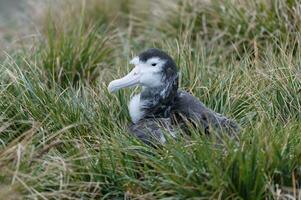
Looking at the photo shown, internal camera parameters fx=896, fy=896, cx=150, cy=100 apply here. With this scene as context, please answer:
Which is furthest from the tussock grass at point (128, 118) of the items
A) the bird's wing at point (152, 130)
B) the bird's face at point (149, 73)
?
the bird's face at point (149, 73)

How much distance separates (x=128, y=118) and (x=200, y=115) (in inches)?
26.8

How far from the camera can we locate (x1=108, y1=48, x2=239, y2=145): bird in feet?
16.5

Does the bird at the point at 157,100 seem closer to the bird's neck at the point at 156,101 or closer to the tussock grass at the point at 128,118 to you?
the bird's neck at the point at 156,101

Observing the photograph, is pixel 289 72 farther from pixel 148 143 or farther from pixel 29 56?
pixel 29 56

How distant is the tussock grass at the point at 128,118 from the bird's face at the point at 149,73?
0.26 metres

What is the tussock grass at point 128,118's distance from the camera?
4.44 meters

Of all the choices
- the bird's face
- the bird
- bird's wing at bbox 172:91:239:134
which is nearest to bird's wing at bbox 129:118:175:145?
the bird

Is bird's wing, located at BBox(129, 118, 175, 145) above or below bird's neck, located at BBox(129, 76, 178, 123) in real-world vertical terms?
below

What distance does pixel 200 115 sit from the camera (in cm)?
500

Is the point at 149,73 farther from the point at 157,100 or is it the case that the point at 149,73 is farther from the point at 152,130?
the point at 152,130

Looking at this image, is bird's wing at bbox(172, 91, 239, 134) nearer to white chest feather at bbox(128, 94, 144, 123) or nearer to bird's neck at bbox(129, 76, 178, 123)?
bird's neck at bbox(129, 76, 178, 123)

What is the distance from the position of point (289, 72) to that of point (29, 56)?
6.36 ft

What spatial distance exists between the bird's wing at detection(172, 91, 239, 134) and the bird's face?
160 millimetres

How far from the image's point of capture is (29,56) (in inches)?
256
